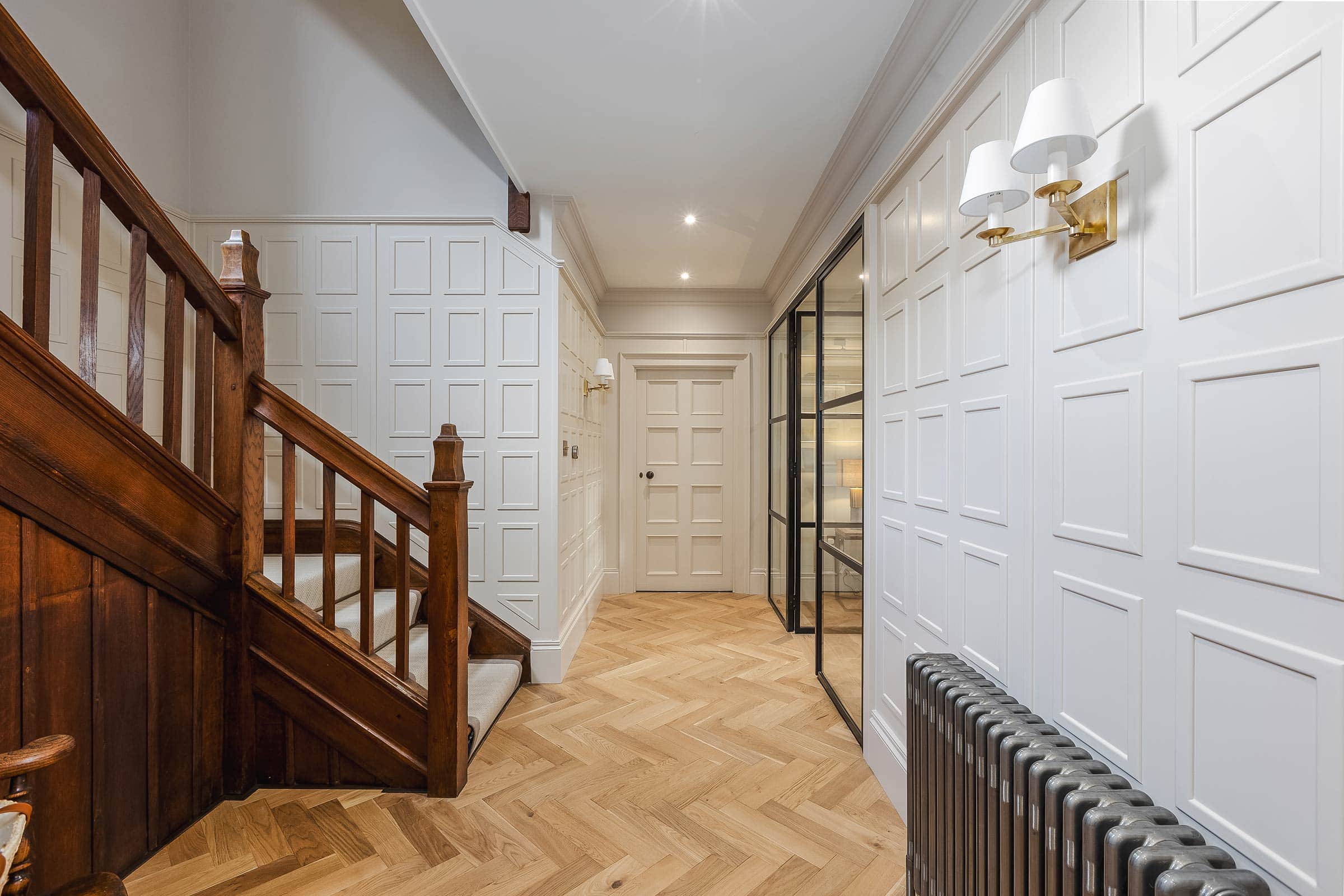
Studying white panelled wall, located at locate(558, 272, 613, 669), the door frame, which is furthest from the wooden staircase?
the door frame

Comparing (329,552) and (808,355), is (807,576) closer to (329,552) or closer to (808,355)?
(808,355)

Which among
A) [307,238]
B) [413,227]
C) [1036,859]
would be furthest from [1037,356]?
[307,238]

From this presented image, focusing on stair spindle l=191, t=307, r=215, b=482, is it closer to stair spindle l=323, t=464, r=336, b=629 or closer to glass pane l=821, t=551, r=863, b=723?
stair spindle l=323, t=464, r=336, b=629

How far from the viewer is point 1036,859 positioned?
3.46 feet

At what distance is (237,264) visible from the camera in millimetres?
2121

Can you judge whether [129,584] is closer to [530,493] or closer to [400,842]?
[400,842]

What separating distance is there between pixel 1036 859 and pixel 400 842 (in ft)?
5.66

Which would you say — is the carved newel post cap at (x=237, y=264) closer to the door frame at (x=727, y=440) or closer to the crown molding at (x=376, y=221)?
the crown molding at (x=376, y=221)

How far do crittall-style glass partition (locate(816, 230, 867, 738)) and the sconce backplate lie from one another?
1.40 meters

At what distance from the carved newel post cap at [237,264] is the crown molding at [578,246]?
1437 millimetres

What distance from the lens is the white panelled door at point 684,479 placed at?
532cm

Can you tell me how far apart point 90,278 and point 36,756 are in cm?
117

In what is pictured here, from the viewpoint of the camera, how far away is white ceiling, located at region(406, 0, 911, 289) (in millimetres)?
1878

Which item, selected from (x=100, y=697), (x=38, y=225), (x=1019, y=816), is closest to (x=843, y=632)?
(x=1019, y=816)
